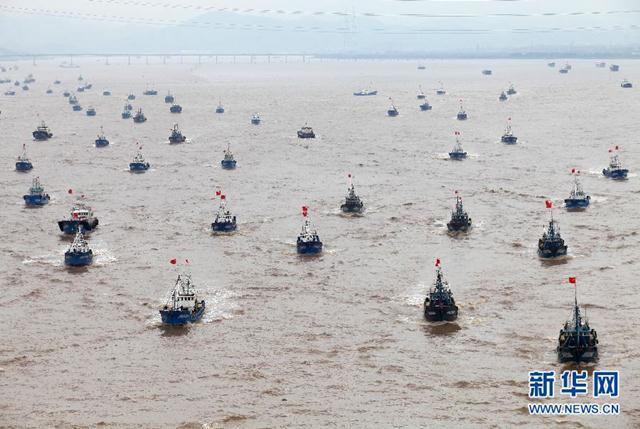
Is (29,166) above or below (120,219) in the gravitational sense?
above

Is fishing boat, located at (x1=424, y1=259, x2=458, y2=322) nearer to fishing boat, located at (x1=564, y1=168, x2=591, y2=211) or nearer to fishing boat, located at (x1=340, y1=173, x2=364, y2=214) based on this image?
fishing boat, located at (x1=340, y1=173, x2=364, y2=214)

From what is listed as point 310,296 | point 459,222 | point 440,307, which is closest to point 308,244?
point 310,296

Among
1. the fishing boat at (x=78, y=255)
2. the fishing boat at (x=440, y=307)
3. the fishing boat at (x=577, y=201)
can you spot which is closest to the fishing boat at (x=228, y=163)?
the fishing boat at (x=577, y=201)

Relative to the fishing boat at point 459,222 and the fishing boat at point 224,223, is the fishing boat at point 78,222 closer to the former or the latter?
the fishing boat at point 224,223

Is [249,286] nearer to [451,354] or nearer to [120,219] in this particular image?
[451,354]

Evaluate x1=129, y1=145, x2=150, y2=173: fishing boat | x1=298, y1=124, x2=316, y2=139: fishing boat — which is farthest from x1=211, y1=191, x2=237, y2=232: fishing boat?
x1=298, y1=124, x2=316, y2=139: fishing boat

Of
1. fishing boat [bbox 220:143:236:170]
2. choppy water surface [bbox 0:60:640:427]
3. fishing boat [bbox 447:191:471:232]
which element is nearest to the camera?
choppy water surface [bbox 0:60:640:427]

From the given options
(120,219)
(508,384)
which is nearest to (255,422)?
(508,384)
